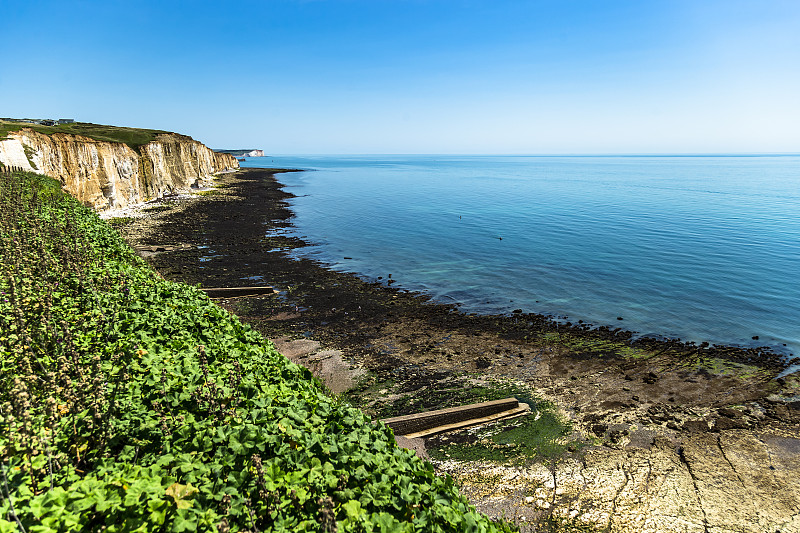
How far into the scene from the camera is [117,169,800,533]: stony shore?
1226cm

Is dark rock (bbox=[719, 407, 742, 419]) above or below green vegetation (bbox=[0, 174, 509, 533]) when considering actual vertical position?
below

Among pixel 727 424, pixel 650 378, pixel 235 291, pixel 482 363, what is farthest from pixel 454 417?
pixel 235 291

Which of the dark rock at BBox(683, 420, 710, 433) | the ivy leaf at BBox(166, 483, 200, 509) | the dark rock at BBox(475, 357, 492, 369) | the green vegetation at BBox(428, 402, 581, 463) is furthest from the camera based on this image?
the dark rock at BBox(475, 357, 492, 369)

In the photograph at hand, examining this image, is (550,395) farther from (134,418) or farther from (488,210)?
(488,210)

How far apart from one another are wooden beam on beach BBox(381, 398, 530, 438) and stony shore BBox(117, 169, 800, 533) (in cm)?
57

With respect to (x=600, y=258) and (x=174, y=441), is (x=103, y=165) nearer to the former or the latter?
(x=600, y=258)

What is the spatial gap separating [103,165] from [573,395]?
205 feet

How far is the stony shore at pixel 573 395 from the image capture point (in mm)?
12258

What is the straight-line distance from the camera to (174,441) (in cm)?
596

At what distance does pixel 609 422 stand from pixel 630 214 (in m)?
64.3

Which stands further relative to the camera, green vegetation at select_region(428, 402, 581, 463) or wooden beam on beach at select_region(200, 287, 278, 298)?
wooden beam on beach at select_region(200, 287, 278, 298)

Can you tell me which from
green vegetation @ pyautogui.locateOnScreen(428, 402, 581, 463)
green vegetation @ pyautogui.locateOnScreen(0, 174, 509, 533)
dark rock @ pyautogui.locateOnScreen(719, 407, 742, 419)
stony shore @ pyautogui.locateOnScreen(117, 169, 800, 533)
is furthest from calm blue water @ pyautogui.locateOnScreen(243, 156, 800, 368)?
green vegetation @ pyautogui.locateOnScreen(0, 174, 509, 533)

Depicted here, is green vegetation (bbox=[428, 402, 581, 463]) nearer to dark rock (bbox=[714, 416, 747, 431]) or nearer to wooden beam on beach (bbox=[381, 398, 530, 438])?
wooden beam on beach (bbox=[381, 398, 530, 438])

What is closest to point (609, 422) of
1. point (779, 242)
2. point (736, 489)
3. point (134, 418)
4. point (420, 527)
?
point (736, 489)
